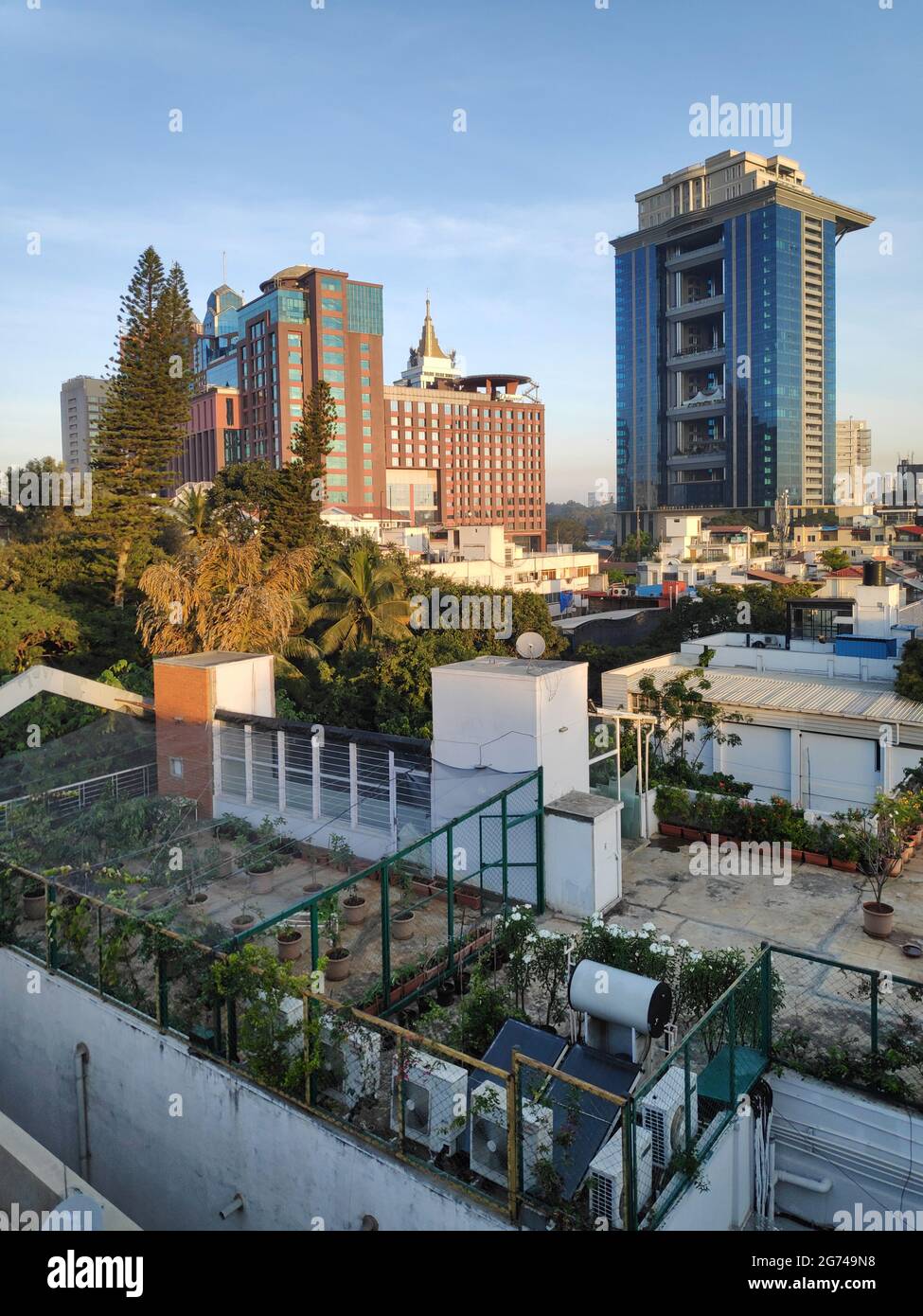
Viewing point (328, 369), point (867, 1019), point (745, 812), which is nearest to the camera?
point (867, 1019)

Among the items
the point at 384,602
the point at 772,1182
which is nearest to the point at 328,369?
the point at 384,602

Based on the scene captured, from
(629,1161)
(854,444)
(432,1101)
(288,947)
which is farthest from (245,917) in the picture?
(854,444)

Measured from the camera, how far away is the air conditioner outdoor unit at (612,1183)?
415 cm

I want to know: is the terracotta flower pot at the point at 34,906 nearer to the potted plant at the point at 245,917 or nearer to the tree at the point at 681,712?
the potted plant at the point at 245,917

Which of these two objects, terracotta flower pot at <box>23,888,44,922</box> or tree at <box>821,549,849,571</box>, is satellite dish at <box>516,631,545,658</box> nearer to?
terracotta flower pot at <box>23,888,44,922</box>

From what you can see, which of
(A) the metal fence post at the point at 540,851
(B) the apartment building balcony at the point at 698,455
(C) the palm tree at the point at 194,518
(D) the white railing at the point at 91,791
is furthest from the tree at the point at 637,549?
(A) the metal fence post at the point at 540,851

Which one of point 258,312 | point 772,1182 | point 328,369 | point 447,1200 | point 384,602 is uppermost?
point 258,312

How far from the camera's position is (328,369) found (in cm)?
8594

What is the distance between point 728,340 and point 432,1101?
104 metres

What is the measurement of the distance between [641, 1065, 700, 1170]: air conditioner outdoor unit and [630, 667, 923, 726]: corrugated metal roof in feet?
37.4

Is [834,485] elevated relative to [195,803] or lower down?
elevated
